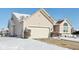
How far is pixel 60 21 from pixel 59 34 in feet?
4.70

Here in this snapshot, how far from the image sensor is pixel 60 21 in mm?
18688

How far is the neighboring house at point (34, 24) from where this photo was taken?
17.9 m

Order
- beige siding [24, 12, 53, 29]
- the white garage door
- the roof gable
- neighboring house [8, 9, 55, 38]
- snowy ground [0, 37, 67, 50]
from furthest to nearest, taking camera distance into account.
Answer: the roof gable → beige siding [24, 12, 53, 29] → neighboring house [8, 9, 55, 38] → the white garage door → snowy ground [0, 37, 67, 50]

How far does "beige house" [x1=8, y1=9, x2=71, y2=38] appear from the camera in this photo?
58.8 feet

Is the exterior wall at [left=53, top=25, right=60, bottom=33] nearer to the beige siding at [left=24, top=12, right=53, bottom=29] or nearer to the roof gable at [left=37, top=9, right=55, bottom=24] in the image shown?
the beige siding at [left=24, top=12, right=53, bottom=29]

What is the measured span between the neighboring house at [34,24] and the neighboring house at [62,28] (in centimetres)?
58

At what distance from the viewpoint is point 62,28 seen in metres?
19.0

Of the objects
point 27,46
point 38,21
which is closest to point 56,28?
point 38,21

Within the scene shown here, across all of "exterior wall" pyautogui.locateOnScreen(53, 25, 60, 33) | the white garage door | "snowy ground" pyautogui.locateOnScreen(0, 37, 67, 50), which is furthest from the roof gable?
"snowy ground" pyautogui.locateOnScreen(0, 37, 67, 50)

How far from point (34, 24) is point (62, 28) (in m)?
3.21

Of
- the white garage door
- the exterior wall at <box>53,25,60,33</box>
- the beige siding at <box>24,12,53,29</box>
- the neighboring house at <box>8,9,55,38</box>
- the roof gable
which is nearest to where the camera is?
the white garage door

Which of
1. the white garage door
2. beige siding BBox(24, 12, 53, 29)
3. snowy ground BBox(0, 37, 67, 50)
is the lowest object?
snowy ground BBox(0, 37, 67, 50)
